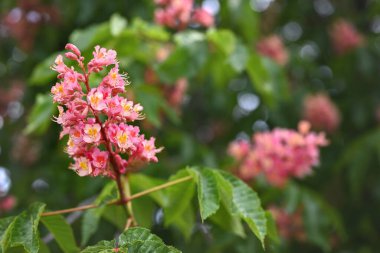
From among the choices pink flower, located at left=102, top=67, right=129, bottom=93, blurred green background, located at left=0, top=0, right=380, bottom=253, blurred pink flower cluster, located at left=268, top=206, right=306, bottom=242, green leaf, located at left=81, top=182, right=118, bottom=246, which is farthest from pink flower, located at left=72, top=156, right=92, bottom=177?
blurred pink flower cluster, located at left=268, top=206, right=306, bottom=242

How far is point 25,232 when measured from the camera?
161 cm

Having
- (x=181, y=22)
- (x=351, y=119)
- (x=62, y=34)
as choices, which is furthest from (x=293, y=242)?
(x=62, y=34)

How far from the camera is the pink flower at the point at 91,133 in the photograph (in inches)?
59.4

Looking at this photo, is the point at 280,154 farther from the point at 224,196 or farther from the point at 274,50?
the point at 274,50

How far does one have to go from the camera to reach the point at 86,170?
1595 mm

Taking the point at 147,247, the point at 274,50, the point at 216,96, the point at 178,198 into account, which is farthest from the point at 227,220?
the point at 274,50

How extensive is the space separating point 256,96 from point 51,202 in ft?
5.42

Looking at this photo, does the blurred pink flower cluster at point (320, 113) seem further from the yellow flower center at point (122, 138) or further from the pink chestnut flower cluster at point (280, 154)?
the yellow flower center at point (122, 138)

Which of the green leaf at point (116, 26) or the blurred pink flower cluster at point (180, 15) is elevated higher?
the blurred pink flower cluster at point (180, 15)

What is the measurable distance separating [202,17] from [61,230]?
66.0 inches

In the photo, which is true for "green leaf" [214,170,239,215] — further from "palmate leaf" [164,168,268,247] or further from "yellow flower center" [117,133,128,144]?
"yellow flower center" [117,133,128,144]

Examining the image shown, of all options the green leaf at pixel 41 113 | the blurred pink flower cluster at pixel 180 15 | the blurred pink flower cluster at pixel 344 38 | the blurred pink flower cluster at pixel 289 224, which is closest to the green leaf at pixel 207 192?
the green leaf at pixel 41 113

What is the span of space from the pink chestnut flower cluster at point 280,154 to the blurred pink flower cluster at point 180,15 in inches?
27.2

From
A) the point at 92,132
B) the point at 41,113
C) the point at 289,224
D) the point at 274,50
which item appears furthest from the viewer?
the point at 274,50
